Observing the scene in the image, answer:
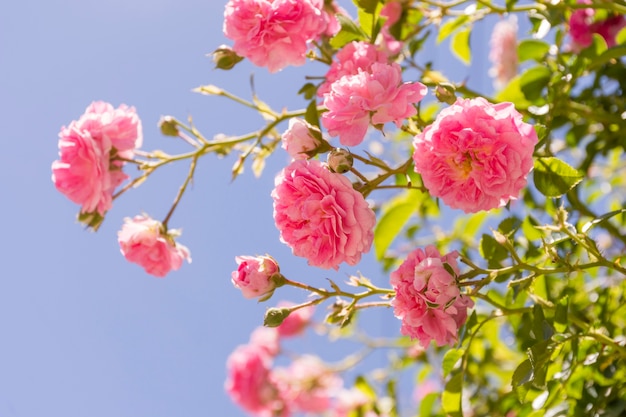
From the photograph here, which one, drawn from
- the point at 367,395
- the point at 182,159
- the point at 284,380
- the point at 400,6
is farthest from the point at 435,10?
the point at 284,380

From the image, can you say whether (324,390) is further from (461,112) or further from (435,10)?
(461,112)

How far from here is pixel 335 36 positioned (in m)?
0.87

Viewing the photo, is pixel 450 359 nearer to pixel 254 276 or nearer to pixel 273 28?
pixel 254 276

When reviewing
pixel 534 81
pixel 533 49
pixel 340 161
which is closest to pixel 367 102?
pixel 340 161

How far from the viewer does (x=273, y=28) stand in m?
0.84

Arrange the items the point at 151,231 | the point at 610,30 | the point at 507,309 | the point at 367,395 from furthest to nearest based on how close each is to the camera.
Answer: the point at 367,395 → the point at 610,30 → the point at 151,231 → the point at 507,309

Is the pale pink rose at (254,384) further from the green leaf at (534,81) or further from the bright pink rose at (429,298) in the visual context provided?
the bright pink rose at (429,298)

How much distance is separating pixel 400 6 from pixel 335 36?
0.88 feet

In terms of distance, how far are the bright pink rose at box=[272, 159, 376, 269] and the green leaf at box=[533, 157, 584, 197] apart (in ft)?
0.59

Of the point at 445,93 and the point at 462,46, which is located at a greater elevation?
the point at 445,93

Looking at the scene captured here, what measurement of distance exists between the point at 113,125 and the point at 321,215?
344mm

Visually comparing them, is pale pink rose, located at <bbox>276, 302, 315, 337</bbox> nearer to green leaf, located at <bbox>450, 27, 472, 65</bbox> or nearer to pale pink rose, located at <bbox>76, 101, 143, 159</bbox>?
green leaf, located at <bbox>450, 27, 472, 65</bbox>

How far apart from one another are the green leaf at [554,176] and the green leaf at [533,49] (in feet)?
1.52

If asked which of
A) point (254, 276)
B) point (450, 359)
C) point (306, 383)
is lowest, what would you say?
point (306, 383)
